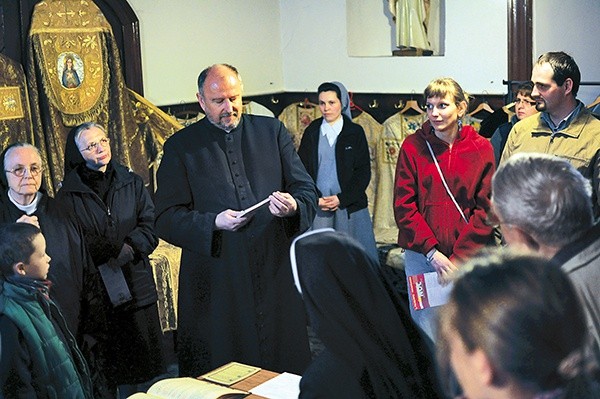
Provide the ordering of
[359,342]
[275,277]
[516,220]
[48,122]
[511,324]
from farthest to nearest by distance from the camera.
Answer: [48,122]
[275,277]
[516,220]
[359,342]
[511,324]

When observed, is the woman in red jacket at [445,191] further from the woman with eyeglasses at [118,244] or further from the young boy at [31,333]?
the young boy at [31,333]

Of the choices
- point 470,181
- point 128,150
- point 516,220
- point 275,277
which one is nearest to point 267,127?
point 275,277

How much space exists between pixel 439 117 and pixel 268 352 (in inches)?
55.7

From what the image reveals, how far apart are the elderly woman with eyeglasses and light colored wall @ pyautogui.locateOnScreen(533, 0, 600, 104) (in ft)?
15.1

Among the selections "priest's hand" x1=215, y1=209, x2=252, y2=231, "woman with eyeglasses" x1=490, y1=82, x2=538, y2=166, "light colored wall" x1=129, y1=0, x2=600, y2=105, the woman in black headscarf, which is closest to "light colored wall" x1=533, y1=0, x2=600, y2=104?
"light colored wall" x1=129, y1=0, x2=600, y2=105

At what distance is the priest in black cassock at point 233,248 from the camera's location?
4.34 m

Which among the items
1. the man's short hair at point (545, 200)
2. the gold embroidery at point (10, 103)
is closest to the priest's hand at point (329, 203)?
the gold embroidery at point (10, 103)

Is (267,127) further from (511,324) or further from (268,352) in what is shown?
(511,324)

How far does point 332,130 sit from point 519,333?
5.35 metres

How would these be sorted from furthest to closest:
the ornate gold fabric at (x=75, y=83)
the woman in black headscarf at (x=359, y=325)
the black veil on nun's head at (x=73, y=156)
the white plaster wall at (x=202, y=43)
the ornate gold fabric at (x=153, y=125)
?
the white plaster wall at (x=202, y=43) → the ornate gold fabric at (x=153, y=125) → the ornate gold fabric at (x=75, y=83) → the black veil on nun's head at (x=73, y=156) → the woman in black headscarf at (x=359, y=325)

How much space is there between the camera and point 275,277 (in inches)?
172

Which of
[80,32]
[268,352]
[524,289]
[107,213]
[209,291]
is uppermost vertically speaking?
[80,32]

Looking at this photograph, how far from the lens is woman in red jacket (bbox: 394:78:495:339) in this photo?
4.59 m

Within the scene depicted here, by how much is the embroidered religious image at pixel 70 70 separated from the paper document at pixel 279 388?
435cm
